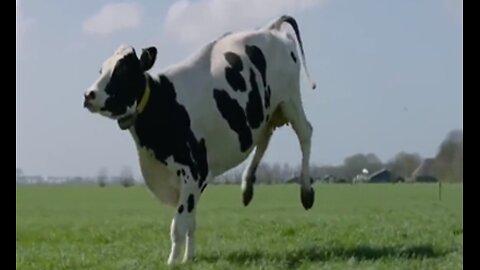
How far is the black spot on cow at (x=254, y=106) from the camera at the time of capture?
838 centimetres

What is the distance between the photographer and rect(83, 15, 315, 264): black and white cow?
745 cm

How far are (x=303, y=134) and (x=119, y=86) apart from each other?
2.49 meters

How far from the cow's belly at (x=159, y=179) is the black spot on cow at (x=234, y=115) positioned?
750mm

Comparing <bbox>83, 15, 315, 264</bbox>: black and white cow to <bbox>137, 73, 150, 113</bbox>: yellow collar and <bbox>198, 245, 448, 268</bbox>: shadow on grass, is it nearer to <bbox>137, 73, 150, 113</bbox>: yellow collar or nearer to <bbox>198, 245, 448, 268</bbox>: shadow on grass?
<bbox>137, 73, 150, 113</bbox>: yellow collar

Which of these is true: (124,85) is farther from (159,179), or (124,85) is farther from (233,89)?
(233,89)

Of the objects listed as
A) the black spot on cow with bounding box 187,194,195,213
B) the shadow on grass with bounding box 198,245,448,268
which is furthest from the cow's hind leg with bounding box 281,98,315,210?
the black spot on cow with bounding box 187,194,195,213

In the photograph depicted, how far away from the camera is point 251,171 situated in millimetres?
9102

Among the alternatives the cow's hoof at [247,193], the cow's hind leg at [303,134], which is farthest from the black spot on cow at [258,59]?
the cow's hoof at [247,193]

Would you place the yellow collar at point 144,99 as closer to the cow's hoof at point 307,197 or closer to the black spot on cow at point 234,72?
the black spot on cow at point 234,72

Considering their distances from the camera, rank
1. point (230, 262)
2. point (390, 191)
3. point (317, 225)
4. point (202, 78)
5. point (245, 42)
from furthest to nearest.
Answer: point (390, 191) < point (317, 225) < point (245, 42) < point (202, 78) < point (230, 262)

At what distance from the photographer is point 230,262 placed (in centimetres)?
741
